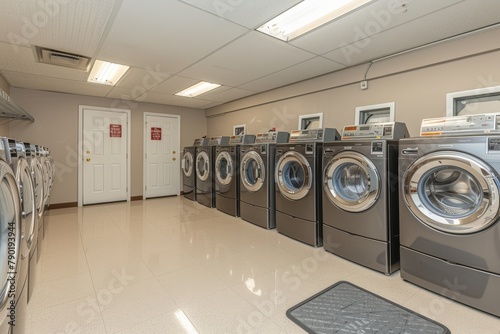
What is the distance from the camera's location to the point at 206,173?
5316mm

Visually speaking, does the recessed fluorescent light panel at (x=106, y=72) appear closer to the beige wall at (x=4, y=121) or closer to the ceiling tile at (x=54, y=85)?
the ceiling tile at (x=54, y=85)

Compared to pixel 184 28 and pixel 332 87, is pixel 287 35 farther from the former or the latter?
pixel 332 87

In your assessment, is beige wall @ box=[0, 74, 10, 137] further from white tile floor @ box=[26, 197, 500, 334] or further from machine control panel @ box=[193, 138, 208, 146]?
machine control panel @ box=[193, 138, 208, 146]

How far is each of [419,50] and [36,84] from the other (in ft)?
19.2

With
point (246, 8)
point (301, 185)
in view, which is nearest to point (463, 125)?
point (301, 185)

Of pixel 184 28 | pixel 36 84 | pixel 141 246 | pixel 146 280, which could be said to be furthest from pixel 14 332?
pixel 36 84

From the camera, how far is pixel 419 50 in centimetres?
289

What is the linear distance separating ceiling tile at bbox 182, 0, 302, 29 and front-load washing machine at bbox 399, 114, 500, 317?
5.12 ft

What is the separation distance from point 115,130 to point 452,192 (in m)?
6.06

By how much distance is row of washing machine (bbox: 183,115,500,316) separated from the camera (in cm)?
183

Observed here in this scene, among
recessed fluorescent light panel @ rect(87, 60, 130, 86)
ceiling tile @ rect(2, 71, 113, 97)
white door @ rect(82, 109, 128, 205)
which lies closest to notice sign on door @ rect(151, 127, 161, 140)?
white door @ rect(82, 109, 128, 205)

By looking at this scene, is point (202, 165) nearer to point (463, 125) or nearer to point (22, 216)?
point (22, 216)

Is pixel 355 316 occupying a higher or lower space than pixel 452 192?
lower

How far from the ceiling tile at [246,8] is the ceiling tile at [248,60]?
1.02ft
